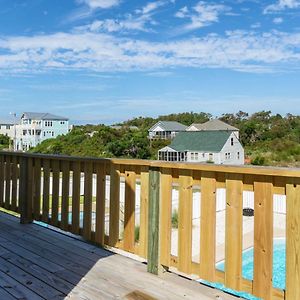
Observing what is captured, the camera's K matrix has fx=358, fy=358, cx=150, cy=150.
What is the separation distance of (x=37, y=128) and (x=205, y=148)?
67.7 feet

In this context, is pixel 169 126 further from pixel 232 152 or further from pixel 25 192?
pixel 25 192

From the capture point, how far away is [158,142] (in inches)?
1255

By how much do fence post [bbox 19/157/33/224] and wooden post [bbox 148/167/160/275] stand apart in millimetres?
1887

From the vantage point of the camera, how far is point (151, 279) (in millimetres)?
2525

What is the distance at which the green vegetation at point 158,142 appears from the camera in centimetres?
2512

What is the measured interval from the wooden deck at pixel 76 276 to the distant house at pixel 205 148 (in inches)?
965

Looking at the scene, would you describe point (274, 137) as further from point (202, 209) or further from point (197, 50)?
point (202, 209)

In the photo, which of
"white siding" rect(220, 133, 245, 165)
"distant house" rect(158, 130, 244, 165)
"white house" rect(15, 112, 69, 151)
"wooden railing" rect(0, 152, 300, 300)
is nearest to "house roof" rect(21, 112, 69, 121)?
"white house" rect(15, 112, 69, 151)

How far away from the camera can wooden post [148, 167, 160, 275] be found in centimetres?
259

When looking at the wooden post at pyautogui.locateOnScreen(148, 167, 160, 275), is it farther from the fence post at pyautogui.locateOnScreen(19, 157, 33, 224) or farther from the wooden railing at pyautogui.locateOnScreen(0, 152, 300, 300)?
the fence post at pyautogui.locateOnScreen(19, 157, 33, 224)

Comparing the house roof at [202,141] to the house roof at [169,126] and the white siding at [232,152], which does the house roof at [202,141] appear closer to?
the white siding at [232,152]

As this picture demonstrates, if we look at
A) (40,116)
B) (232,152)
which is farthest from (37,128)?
(232,152)

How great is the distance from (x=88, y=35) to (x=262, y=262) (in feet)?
49.5

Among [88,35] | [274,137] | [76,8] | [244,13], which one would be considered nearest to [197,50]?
[244,13]
